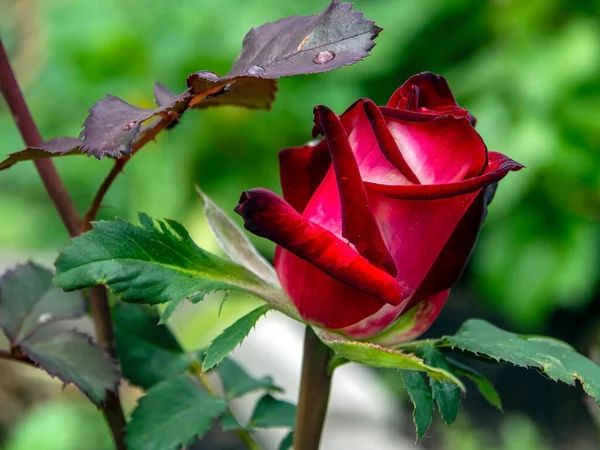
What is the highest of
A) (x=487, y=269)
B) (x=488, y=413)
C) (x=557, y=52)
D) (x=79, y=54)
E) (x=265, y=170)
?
(x=79, y=54)

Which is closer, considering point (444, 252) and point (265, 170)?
point (444, 252)

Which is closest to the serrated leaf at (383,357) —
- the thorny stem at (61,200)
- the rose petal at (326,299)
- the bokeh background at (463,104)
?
the rose petal at (326,299)

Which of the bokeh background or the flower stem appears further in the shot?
the bokeh background

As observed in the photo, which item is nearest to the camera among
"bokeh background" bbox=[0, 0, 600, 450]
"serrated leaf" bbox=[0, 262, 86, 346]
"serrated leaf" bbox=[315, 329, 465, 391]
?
"serrated leaf" bbox=[315, 329, 465, 391]

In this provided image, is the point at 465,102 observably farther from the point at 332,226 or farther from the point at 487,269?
the point at 332,226

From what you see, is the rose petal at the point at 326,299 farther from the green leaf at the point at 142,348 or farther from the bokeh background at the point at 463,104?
the bokeh background at the point at 463,104

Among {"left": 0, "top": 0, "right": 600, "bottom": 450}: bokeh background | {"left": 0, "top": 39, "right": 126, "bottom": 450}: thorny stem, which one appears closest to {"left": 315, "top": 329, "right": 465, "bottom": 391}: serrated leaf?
{"left": 0, "top": 39, "right": 126, "bottom": 450}: thorny stem

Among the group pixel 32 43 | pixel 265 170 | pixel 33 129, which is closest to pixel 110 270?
pixel 33 129

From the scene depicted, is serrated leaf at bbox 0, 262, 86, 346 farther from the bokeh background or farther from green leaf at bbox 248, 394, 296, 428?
the bokeh background
